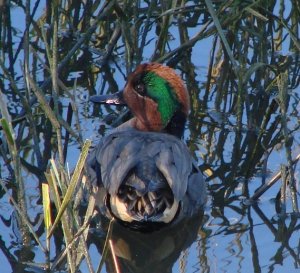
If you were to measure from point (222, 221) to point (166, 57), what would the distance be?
1.46 meters

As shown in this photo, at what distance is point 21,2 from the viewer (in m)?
9.37

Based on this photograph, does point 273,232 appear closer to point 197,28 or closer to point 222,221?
point 222,221

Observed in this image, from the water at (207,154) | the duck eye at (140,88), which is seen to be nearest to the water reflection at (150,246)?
the water at (207,154)

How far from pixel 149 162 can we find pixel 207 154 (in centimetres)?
113

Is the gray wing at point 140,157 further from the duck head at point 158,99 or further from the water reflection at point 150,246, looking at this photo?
the duck head at point 158,99

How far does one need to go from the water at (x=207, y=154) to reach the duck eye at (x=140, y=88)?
1.43 ft

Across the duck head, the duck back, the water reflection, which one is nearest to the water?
the water reflection

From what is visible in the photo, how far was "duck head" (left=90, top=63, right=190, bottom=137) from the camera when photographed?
24.8 feet

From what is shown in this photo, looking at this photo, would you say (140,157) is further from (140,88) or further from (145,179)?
(140,88)

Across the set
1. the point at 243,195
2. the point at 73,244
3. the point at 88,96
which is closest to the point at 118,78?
the point at 88,96

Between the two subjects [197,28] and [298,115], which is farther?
[197,28]

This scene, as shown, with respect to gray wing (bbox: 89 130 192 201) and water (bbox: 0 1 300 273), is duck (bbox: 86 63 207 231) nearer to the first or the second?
gray wing (bbox: 89 130 192 201)

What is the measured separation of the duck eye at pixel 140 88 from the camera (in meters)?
7.71

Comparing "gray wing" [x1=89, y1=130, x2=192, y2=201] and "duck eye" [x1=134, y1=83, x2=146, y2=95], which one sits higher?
"duck eye" [x1=134, y1=83, x2=146, y2=95]
